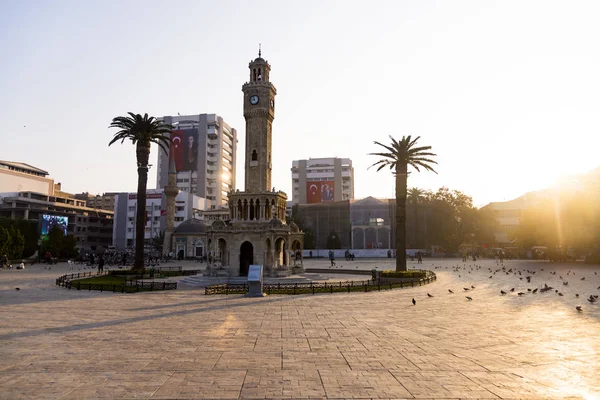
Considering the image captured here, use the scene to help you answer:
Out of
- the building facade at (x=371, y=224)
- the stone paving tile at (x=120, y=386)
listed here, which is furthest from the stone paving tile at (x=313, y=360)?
the building facade at (x=371, y=224)

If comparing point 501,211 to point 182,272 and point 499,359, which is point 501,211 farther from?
point 499,359

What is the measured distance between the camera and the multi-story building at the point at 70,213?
99125 mm

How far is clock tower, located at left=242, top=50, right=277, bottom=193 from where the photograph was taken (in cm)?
4462

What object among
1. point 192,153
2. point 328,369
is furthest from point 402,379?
point 192,153

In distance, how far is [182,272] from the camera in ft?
157

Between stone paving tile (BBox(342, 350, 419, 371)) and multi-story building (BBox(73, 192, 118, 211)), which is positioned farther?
multi-story building (BBox(73, 192, 118, 211))

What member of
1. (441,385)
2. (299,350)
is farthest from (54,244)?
(441,385)

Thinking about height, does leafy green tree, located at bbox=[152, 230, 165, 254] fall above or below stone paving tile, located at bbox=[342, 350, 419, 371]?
above

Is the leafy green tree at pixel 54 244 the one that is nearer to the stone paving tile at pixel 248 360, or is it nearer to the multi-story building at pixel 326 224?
the multi-story building at pixel 326 224

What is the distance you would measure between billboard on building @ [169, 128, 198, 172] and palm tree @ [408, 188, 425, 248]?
66.6 m

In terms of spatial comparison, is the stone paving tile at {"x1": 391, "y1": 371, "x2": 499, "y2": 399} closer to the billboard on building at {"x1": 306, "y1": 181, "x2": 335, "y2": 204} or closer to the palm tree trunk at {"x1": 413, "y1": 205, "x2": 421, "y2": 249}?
the palm tree trunk at {"x1": 413, "y1": 205, "x2": 421, "y2": 249}

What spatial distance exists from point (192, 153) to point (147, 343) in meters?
125

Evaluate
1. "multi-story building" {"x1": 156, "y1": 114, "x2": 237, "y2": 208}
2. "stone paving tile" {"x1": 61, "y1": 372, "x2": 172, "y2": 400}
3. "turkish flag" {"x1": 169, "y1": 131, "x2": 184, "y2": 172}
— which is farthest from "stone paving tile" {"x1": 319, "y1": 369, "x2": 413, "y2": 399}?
"turkish flag" {"x1": 169, "y1": 131, "x2": 184, "y2": 172}

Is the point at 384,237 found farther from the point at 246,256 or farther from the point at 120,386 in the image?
the point at 120,386
